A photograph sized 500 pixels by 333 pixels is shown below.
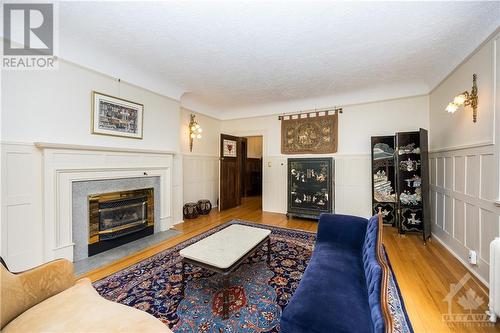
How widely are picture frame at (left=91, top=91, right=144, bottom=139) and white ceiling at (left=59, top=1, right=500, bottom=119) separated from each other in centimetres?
42

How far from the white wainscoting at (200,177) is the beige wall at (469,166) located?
490cm

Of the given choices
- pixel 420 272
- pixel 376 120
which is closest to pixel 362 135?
pixel 376 120

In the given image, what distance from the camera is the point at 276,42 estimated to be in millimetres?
2578

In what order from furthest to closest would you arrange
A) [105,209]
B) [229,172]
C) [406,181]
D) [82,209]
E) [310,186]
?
[229,172], [310,186], [406,181], [105,209], [82,209]

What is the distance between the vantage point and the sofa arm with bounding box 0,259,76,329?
113cm

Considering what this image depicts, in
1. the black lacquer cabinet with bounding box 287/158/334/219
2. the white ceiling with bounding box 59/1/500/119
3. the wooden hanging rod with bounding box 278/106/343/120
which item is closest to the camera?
the white ceiling with bounding box 59/1/500/119

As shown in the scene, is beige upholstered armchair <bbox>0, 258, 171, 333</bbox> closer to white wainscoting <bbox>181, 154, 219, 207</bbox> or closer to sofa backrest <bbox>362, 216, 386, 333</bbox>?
sofa backrest <bbox>362, 216, 386, 333</bbox>

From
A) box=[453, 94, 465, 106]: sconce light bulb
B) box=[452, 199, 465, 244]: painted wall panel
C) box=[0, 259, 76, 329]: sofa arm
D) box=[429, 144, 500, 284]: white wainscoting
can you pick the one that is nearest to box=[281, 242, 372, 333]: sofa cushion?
box=[0, 259, 76, 329]: sofa arm

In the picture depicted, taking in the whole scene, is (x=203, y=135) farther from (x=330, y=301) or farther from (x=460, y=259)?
(x=460, y=259)

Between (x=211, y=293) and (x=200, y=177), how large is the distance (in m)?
3.58

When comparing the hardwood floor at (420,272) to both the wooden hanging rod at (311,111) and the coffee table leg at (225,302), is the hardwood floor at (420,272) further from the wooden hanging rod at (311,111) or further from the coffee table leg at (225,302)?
the wooden hanging rod at (311,111)

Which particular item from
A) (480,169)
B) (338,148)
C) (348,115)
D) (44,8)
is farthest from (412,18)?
(44,8)

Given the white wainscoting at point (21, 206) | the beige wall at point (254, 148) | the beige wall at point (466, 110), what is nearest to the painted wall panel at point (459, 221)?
the beige wall at point (466, 110)

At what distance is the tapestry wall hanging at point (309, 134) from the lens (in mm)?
4699
